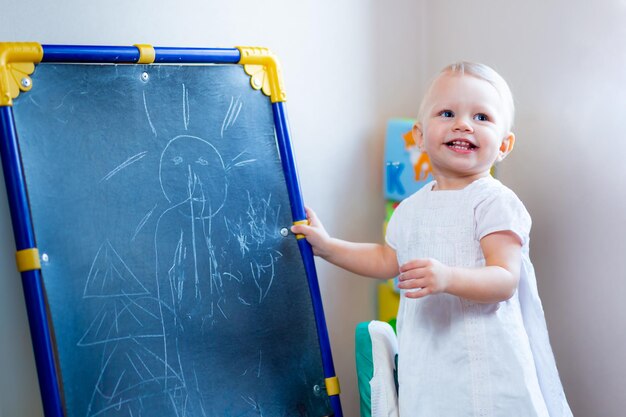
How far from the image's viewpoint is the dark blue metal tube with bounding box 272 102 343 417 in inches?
63.7

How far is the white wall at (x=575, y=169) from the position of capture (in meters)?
1.62

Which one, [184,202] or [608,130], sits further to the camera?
[608,130]

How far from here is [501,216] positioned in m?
1.34

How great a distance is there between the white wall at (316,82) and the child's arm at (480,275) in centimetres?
67

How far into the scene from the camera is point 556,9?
1727 millimetres

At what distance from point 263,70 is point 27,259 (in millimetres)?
620

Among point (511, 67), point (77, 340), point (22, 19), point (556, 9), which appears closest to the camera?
point (77, 340)

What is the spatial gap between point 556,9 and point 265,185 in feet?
2.48

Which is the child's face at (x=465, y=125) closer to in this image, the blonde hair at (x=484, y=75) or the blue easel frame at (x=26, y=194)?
the blonde hair at (x=484, y=75)

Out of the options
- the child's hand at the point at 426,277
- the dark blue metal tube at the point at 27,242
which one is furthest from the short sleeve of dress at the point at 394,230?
the dark blue metal tube at the point at 27,242

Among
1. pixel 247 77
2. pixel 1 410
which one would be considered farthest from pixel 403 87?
pixel 1 410

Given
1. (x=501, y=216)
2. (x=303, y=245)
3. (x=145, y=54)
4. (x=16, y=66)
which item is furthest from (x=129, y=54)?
(x=501, y=216)

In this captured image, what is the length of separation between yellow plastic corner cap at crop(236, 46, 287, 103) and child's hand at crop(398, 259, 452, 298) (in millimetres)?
539

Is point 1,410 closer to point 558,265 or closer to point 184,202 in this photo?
point 184,202
